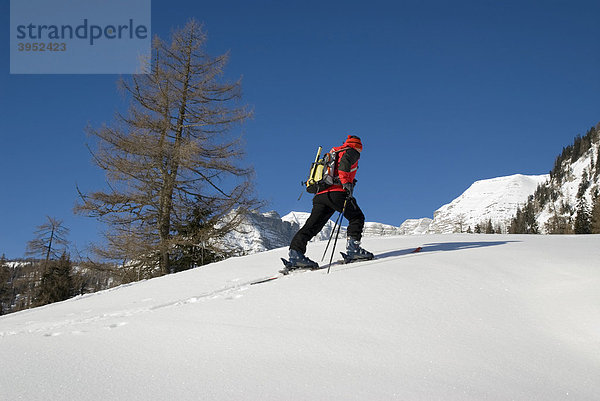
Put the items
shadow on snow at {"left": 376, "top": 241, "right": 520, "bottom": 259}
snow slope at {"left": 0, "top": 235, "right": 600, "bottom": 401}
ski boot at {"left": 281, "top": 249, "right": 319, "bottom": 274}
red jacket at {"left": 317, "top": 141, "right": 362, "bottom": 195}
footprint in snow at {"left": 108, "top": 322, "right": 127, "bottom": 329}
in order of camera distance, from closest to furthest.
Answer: snow slope at {"left": 0, "top": 235, "right": 600, "bottom": 401}, footprint in snow at {"left": 108, "top": 322, "right": 127, "bottom": 329}, red jacket at {"left": 317, "top": 141, "right": 362, "bottom": 195}, ski boot at {"left": 281, "top": 249, "right": 319, "bottom": 274}, shadow on snow at {"left": 376, "top": 241, "right": 520, "bottom": 259}

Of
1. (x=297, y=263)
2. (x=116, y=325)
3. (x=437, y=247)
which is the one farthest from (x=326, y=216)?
(x=116, y=325)

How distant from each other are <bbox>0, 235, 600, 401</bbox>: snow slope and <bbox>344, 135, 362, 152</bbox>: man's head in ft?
5.96

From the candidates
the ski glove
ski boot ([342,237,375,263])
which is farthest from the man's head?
ski boot ([342,237,375,263])

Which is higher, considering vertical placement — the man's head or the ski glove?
the man's head

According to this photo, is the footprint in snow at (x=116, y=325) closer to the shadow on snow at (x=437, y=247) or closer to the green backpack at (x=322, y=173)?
the green backpack at (x=322, y=173)

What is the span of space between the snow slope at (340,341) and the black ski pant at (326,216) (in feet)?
3.81

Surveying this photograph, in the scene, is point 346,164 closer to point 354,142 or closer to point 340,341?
point 354,142

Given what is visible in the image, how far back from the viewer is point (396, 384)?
2.31 metres

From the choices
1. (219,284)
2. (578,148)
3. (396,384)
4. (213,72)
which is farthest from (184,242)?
(578,148)

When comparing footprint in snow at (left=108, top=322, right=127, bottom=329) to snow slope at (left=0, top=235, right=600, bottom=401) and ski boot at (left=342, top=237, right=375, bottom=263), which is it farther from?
ski boot at (left=342, top=237, right=375, bottom=263)

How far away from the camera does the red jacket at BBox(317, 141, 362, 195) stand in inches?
→ 227

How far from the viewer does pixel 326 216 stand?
6.18 metres

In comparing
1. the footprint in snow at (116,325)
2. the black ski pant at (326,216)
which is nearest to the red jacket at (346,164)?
the black ski pant at (326,216)

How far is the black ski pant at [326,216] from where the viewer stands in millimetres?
5930
